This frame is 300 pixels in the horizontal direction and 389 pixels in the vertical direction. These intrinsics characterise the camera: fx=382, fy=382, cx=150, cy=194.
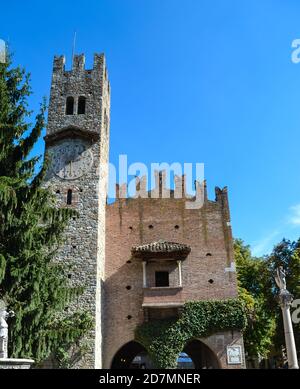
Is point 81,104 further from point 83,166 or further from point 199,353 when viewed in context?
point 199,353

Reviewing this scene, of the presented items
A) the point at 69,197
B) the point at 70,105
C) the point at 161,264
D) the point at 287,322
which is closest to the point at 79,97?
the point at 70,105

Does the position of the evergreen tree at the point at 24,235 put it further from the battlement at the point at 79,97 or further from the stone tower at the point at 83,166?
the battlement at the point at 79,97

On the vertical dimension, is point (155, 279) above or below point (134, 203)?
below

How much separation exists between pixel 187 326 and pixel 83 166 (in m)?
10.2

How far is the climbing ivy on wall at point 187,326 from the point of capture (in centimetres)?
1900

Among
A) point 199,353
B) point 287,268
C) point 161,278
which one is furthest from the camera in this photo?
point 287,268

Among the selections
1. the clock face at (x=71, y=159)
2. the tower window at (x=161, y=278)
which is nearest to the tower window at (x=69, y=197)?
Answer: the clock face at (x=71, y=159)

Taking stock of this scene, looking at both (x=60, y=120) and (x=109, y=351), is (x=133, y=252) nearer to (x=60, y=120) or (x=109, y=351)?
(x=109, y=351)

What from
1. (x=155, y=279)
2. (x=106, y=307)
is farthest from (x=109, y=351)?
(x=155, y=279)

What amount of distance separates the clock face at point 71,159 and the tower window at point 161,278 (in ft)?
22.9

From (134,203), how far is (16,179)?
35.1 ft

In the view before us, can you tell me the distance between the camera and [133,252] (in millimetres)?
20844

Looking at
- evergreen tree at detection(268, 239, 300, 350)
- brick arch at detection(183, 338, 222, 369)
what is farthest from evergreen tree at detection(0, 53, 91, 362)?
evergreen tree at detection(268, 239, 300, 350)

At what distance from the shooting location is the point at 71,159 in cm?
2134
